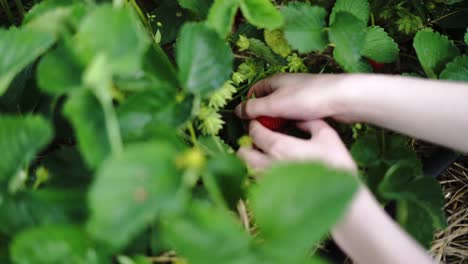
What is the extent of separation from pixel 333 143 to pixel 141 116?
0.33m

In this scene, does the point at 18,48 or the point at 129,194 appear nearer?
the point at 129,194

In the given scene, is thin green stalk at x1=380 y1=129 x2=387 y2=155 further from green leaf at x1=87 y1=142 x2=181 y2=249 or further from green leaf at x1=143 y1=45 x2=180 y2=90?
green leaf at x1=87 y1=142 x2=181 y2=249

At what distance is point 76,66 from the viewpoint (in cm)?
66

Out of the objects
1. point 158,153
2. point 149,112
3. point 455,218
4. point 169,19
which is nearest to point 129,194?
point 158,153

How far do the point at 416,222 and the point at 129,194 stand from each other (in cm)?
50

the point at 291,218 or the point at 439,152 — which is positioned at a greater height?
the point at 291,218

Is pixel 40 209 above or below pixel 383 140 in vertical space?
above

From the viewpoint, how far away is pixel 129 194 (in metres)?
0.55

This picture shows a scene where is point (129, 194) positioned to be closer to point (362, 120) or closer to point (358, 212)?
point (358, 212)

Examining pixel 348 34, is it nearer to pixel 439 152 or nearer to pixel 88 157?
pixel 439 152

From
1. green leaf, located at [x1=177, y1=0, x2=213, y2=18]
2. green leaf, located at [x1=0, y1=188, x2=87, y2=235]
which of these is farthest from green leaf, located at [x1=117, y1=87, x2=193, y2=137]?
green leaf, located at [x1=177, y1=0, x2=213, y2=18]

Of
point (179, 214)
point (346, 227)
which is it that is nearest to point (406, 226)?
point (346, 227)

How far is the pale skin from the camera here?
75cm

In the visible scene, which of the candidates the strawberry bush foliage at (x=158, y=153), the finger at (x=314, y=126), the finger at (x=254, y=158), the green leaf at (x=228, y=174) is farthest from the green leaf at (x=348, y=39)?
the green leaf at (x=228, y=174)
